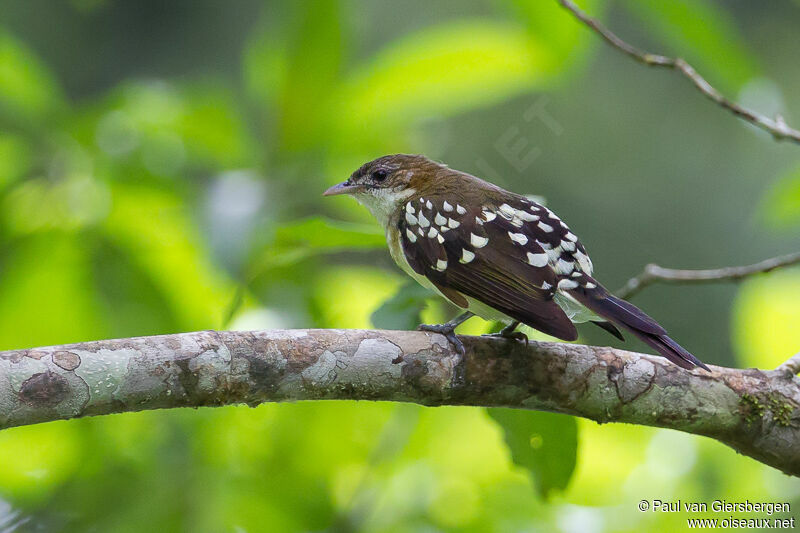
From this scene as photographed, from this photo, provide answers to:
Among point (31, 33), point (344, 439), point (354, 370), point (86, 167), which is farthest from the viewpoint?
Result: point (31, 33)

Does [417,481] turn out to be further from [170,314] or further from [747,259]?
[747,259]

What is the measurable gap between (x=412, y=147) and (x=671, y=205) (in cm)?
481

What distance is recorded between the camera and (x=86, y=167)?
11.6ft

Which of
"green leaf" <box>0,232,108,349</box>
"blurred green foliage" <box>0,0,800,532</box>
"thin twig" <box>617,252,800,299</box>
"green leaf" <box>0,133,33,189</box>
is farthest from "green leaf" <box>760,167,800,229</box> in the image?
"green leaf" <box>0,133,33,189</box>

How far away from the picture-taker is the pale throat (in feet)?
12.2

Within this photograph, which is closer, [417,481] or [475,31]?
[417,481]

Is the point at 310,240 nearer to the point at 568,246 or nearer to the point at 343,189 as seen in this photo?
the point at 343,189

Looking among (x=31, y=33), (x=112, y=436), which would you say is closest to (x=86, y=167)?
(x=112, y=436)

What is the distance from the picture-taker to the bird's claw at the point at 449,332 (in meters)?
2.76

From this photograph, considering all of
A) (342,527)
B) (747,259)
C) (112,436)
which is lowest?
(747,259)

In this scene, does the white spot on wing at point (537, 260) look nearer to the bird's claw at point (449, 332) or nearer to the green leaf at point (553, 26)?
the bird's claw at point (449, 332)

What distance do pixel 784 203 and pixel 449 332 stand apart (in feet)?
4.67

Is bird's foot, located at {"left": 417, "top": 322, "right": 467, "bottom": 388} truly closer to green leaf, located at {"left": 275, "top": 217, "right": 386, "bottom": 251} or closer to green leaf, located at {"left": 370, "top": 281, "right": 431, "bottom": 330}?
green leaf, located at {"left": 370, "top": 281, "right": 431, "bottom": 330}

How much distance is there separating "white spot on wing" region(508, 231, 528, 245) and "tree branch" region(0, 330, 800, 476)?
40 cm
